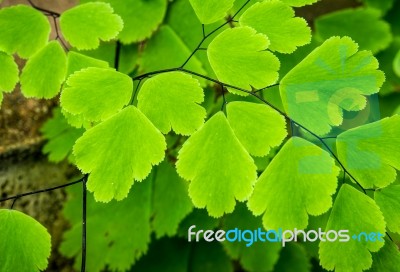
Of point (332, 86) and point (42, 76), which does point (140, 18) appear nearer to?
point (42, 76)

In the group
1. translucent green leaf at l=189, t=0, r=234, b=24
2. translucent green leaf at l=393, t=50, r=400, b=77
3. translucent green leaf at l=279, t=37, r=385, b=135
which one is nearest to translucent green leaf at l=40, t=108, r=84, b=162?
translucent green leaf at l=189, t=0, r=234, b=24

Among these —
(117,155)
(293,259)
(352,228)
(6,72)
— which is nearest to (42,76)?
(6,72)

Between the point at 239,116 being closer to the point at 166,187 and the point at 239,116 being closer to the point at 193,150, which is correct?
the point at 193,150

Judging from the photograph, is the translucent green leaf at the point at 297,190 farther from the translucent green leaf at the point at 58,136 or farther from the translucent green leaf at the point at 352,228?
the translucent green leaf at the point at 58,136

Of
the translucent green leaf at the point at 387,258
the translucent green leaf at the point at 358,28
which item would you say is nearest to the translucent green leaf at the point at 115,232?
the translucent green leaf at the point at 387,258

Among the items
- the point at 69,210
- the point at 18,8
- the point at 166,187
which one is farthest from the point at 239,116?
the point at 69,210

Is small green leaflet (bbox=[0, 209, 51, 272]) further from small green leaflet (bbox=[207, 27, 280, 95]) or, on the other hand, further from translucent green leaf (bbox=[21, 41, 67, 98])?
small green leaflet (bbox=[207, 27, 280, 95])
